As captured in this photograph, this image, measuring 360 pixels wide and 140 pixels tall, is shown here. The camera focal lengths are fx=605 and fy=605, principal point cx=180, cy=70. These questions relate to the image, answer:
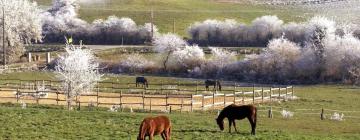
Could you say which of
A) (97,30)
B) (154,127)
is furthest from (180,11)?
(154,127)

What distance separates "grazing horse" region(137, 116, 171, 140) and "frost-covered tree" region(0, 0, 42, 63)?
6120 centimetres

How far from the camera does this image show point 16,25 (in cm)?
8569

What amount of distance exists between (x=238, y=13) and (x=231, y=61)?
2467 inches

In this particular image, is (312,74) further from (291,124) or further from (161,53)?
(291,124)

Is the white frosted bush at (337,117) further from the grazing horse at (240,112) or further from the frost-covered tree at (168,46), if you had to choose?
the frost-covered tree at (168,46)

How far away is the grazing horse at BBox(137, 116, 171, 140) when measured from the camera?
72.0ft

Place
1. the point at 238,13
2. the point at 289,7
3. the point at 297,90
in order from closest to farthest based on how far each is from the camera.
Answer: the point at 297,90, the point at 238,13, the point at 289,7

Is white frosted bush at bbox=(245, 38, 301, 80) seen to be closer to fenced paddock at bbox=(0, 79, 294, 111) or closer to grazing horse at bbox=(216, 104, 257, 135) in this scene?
fenced paddock at bbox=(0, 79, 294, 111)

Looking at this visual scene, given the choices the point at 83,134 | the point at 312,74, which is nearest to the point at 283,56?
the point at 312,74

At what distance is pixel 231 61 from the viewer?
7606 cm

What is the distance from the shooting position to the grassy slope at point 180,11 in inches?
4926

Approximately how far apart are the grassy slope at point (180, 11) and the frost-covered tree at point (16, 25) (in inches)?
1218

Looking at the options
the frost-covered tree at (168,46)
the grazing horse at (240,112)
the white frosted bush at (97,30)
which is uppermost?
the white frosted bush at (97,30)

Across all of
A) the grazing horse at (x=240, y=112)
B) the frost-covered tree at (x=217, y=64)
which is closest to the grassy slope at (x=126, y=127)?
the grazing horse at (x=240, y=112)
